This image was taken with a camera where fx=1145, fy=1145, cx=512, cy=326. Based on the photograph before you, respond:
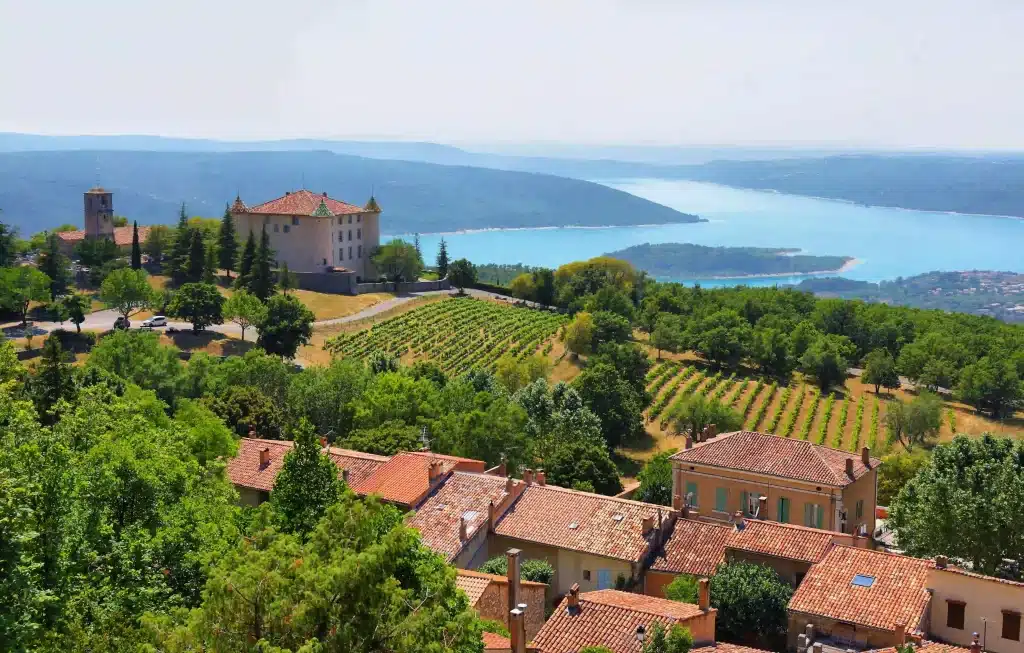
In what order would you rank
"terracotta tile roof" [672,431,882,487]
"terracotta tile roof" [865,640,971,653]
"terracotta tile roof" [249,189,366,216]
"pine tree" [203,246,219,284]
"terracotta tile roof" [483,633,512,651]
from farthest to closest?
"terracotta tile roof" [249,189,366,216] → "pine tree" [203,246,219,284] → "terracotta tile roof" [672,431,882,487] → "terracotta tile roof" [865,640,971,653] → "terracotta tile roof" [483,633,512,651]

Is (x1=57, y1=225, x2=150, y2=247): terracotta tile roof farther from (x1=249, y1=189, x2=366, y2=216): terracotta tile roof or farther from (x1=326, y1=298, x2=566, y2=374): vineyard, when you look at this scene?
(x1=326, y1=298, x2=566, y2=374): vineyard

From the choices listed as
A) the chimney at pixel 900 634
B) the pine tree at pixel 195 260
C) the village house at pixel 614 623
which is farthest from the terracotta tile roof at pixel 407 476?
the pine tree at pixel 195 260

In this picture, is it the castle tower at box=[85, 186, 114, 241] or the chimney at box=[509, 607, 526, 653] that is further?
the castle tower at box=[85, 186, 114, 241]

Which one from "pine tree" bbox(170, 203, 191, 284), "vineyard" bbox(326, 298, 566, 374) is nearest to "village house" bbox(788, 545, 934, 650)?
"vineyard" bbox(326, 298, 566, 374)

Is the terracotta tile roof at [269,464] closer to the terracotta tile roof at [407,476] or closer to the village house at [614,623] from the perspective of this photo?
the terracotta tile roof at [407,476]

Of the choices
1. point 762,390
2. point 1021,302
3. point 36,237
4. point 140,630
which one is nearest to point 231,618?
point 140,630

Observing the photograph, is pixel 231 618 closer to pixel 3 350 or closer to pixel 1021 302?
pixel 3 350

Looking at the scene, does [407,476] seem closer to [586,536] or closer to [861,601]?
[586,536]
